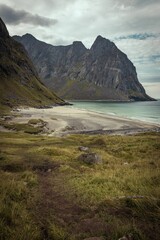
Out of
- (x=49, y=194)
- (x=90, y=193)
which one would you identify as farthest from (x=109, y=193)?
(x=49, y=194)

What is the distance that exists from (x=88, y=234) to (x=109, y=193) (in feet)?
14.8

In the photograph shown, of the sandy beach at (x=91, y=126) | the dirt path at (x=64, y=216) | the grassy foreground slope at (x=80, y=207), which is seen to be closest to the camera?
the grassy foreground slope at (x=80, y=207)

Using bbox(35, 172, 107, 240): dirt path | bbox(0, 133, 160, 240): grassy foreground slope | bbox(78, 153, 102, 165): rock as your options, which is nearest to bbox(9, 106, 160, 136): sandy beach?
bbox(78, 153, 102, 165): rock

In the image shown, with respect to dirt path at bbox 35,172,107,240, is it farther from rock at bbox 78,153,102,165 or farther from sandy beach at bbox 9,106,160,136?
sandy beach at bbox 9,106,160,136

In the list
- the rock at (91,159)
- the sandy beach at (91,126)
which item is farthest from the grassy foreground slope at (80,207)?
the sandy beach at (91,126)

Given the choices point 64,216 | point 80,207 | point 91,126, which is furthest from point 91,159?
point 91,126

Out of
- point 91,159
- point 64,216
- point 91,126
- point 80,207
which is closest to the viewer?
point 64,216

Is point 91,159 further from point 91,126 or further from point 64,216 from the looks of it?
point 91,126

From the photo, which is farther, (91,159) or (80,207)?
(91,159)

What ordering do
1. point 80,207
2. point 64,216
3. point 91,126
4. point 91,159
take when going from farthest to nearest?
point 91,126, point 91,159, point 80,207, point 64,216

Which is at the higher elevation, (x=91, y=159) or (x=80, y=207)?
(x=80, y=207)

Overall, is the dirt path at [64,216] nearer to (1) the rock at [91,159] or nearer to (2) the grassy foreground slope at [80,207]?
(2) the grassy foreground slope at [80,207]

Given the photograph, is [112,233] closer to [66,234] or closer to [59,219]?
[66,234]

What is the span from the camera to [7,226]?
7.77 meters
